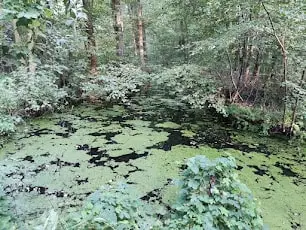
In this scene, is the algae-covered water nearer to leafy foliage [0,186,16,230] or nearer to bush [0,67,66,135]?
bush [0,67,66,135]

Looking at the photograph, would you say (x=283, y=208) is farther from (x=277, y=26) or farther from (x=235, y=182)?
(x=277, y=26)

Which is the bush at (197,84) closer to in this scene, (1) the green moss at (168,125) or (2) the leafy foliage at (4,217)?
(1) the green moss at (168,125)

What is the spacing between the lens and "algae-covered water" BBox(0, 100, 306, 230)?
3114mm

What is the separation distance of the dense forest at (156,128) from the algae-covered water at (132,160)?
21mm

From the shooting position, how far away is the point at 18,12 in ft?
3.09

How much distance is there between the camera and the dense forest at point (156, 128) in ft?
7.47

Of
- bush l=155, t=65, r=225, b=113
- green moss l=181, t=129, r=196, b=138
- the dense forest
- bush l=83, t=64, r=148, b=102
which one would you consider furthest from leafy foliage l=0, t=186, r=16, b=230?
bush l=83, t=64, r=148, b=102

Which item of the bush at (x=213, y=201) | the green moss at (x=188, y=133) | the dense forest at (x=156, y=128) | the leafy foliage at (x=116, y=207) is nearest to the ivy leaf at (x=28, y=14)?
the dense forest at (x=156, y=128)

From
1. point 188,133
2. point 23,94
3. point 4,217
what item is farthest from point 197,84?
point 4,217

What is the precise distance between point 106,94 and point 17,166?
161 inches

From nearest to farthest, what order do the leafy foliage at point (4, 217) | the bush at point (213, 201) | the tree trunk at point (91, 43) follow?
the leafy foliage at point (4, 217)
the bush at point (213, 201)
the tree trunk at point (91, 43)

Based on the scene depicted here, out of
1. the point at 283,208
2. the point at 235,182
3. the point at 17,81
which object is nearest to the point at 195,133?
the point at 283,208

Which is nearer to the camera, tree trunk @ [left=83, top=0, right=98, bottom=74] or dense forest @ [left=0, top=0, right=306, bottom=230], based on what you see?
dense forest @ [left=0, top=0, right=306, bottom=230]

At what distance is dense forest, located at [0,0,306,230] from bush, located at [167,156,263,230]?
0.01 metres
